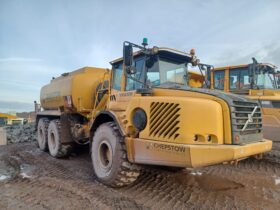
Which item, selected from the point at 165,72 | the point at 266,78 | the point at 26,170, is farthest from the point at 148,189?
the point at 266,78

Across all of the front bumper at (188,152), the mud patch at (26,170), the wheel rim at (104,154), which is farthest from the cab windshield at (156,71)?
the mud patch at (26,170)

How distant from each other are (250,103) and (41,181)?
13.5 ft

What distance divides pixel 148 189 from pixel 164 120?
1437 millimetres

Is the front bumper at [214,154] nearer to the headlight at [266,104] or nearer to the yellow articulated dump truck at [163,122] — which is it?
the yellow articulated dump truck at [163,122]

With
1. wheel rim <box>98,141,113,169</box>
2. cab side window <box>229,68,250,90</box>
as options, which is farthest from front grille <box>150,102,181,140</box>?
cab side window <box>229,68,250,90</box>

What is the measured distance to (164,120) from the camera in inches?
140

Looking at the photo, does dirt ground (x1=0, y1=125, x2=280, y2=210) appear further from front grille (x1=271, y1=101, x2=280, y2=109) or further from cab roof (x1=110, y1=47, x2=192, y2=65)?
cab roof (x1=110, y1=47, x2=192, y2=65)

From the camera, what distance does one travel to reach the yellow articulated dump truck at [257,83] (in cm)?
657

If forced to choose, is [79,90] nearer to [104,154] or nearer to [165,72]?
[104,154]

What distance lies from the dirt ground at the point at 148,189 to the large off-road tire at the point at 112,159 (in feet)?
0.61

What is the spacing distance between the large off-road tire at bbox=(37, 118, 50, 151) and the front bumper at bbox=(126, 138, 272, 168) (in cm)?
520

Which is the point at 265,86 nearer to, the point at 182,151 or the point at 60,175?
the point at 182,151

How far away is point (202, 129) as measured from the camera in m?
3.27

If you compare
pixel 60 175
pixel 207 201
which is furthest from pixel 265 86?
pixel 60 175
